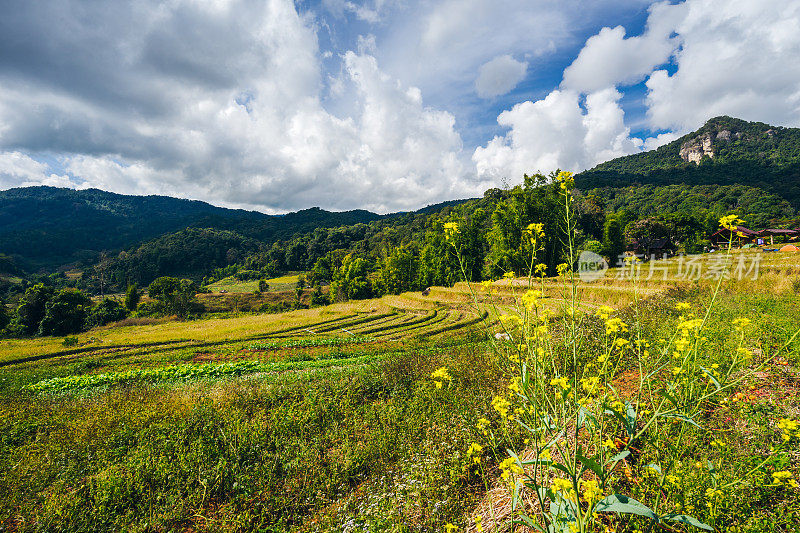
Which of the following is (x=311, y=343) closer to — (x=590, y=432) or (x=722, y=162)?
(x=590, y=432)

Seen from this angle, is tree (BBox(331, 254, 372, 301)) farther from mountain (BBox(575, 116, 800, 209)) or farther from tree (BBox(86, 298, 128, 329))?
mountain (BBox(575, 116, 800, 209))

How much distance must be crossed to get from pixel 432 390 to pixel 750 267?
69.3 ft

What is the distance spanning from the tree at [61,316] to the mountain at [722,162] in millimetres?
126336

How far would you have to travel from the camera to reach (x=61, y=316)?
37438mm

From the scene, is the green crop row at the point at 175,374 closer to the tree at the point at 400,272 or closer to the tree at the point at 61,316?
the tree at the point at 61,316

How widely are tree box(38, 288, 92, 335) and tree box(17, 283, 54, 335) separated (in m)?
2.12

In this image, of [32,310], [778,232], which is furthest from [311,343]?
[778,232]

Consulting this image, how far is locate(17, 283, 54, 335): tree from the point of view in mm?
38656

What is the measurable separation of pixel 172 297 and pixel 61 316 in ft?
75.5

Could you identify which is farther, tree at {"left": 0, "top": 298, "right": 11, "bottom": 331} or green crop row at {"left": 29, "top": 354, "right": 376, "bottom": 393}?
tree at {"left": 0, "top": 298, "right": 11, "bottom": 331}

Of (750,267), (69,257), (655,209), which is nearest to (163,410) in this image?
(750,267)

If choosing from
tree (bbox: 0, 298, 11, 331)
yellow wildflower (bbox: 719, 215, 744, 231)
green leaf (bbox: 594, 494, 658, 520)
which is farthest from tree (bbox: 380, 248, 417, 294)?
green leaf (bbox: 594, 494, 658, 520)

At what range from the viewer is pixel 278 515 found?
4410mm

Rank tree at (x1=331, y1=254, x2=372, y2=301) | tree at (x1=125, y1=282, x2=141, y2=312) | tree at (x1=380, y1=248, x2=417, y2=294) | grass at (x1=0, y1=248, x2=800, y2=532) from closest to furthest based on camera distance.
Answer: grass at (x1=0, y1=248, x2=800, y2=532)
tree at (x1=380, y1=248, x2=417, y2=294)
tree at (x1=125, y1=282, x2=141, y2=312)
tree at (x1=331, y1=254, x2=372, y2=301)
